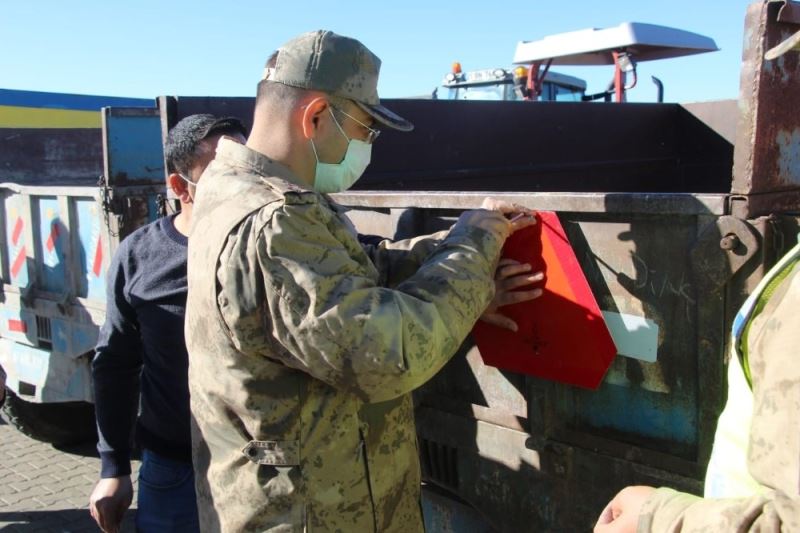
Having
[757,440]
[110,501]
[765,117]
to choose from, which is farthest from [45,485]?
[757,440]

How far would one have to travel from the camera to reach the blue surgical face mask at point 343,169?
5.12 feet

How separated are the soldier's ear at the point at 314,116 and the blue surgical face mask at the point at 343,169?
2cm

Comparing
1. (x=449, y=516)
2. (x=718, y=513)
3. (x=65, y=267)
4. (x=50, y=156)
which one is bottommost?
(x=449, y=516)

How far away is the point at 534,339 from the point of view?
1.72m

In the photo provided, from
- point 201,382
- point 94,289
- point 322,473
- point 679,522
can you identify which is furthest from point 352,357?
point 94,289

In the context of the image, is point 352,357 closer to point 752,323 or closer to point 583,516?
point 752,323

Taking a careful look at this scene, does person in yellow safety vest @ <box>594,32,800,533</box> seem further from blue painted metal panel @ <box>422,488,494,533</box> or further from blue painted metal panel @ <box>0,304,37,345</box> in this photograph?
blue painted metal panel @ <box>0,304,37,345</box>

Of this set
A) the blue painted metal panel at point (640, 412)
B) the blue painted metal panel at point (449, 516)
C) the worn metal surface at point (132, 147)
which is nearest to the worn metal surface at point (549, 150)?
the worn metal surface at point (132, 147)

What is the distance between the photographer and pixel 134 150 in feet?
11.9

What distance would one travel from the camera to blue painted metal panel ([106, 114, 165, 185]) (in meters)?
3.54

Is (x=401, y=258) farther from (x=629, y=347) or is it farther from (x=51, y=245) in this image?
(x=51, y=245)

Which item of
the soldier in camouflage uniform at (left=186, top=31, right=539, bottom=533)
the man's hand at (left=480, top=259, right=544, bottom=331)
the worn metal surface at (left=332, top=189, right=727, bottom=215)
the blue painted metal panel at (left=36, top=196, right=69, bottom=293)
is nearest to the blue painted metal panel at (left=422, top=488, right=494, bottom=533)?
the soldier in camouflage uniform at (left=186, top=31, right=539, bottom=533)

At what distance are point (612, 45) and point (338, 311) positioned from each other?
565 centimetres

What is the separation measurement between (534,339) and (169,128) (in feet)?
4.71
